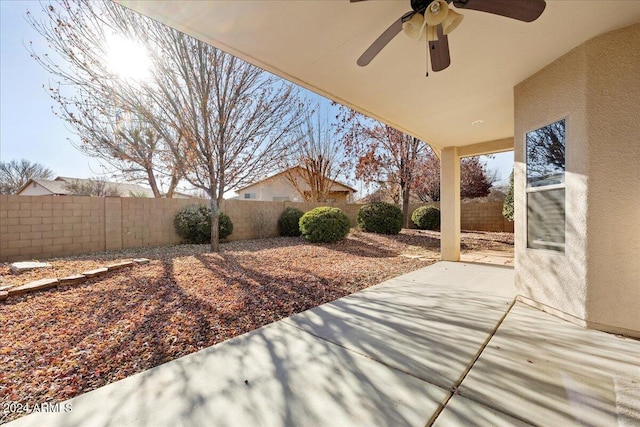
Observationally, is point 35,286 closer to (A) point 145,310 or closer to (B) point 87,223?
A: (A) point 145,310

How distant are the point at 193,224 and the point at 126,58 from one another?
14.4ft

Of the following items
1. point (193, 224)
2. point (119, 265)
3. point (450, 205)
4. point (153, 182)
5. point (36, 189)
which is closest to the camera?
point (119, 265)

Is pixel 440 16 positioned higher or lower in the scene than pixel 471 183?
lower

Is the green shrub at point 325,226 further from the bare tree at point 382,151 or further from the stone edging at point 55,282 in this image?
the stone edging at point 55,282

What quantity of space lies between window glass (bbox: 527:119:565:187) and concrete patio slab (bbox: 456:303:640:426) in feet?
5.66

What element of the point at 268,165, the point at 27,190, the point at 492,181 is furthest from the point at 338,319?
the point at 27,190

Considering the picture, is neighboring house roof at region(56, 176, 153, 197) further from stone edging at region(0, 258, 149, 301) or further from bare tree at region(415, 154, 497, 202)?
bare tree at region(415, 154, 497, 202)

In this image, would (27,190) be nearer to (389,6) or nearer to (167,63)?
(167,63)

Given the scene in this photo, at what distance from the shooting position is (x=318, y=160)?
14188 millimetres

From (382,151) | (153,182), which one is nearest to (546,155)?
(382,151)

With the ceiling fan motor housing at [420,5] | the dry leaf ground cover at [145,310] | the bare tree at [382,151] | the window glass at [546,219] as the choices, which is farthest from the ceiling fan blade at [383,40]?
the bare tree at [382,151]

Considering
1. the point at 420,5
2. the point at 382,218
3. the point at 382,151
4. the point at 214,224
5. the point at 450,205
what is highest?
the point at 382,151

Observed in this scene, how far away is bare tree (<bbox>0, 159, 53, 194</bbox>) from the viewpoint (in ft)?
69.2

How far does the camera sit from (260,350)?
92.7 inches
